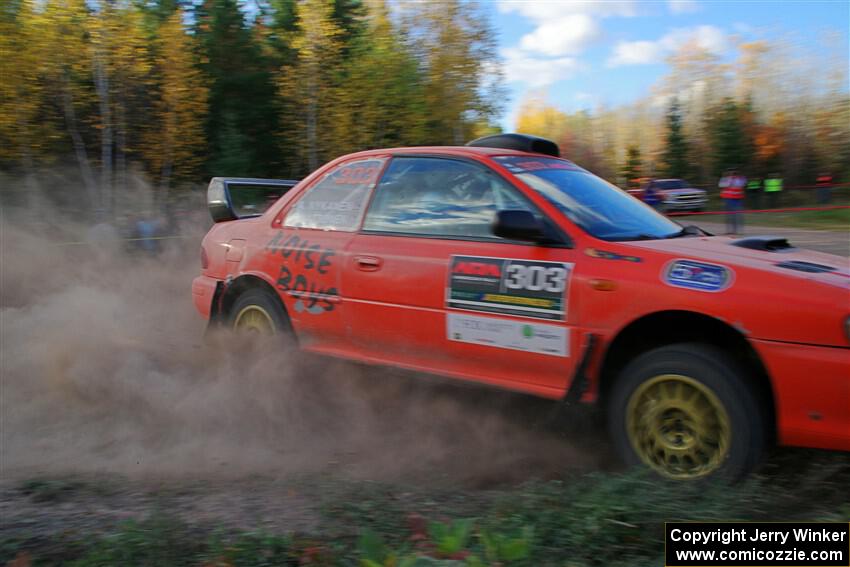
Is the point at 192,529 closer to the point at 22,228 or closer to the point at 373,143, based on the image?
the point at 22,228

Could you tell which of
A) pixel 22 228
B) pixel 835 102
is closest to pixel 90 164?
pixel 22 228

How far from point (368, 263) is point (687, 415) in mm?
2080

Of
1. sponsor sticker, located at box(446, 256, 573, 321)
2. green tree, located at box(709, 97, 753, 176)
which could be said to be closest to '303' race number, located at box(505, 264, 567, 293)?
sponsor sticker, located at box(446, 256, 573, 321)

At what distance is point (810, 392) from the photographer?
317cm

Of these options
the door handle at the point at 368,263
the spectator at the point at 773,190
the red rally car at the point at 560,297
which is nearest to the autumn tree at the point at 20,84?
the red rally car at the point at 560,297

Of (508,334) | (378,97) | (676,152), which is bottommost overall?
(508,334)

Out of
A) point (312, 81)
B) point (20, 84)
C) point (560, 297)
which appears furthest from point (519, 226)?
point (312, 81)

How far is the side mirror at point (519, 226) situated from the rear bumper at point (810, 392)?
1.20 meters

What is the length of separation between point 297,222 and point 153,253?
275 inches

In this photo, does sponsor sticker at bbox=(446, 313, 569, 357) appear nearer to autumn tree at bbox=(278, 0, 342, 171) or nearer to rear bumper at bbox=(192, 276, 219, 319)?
rear bumper at bbox=(192, 276, 219, 319)

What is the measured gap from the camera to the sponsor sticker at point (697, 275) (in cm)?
342

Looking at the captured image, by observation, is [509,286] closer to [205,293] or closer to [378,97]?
[205,293]

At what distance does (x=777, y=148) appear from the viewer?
1576 inches

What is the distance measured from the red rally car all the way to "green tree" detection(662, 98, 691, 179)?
39.9 metres
